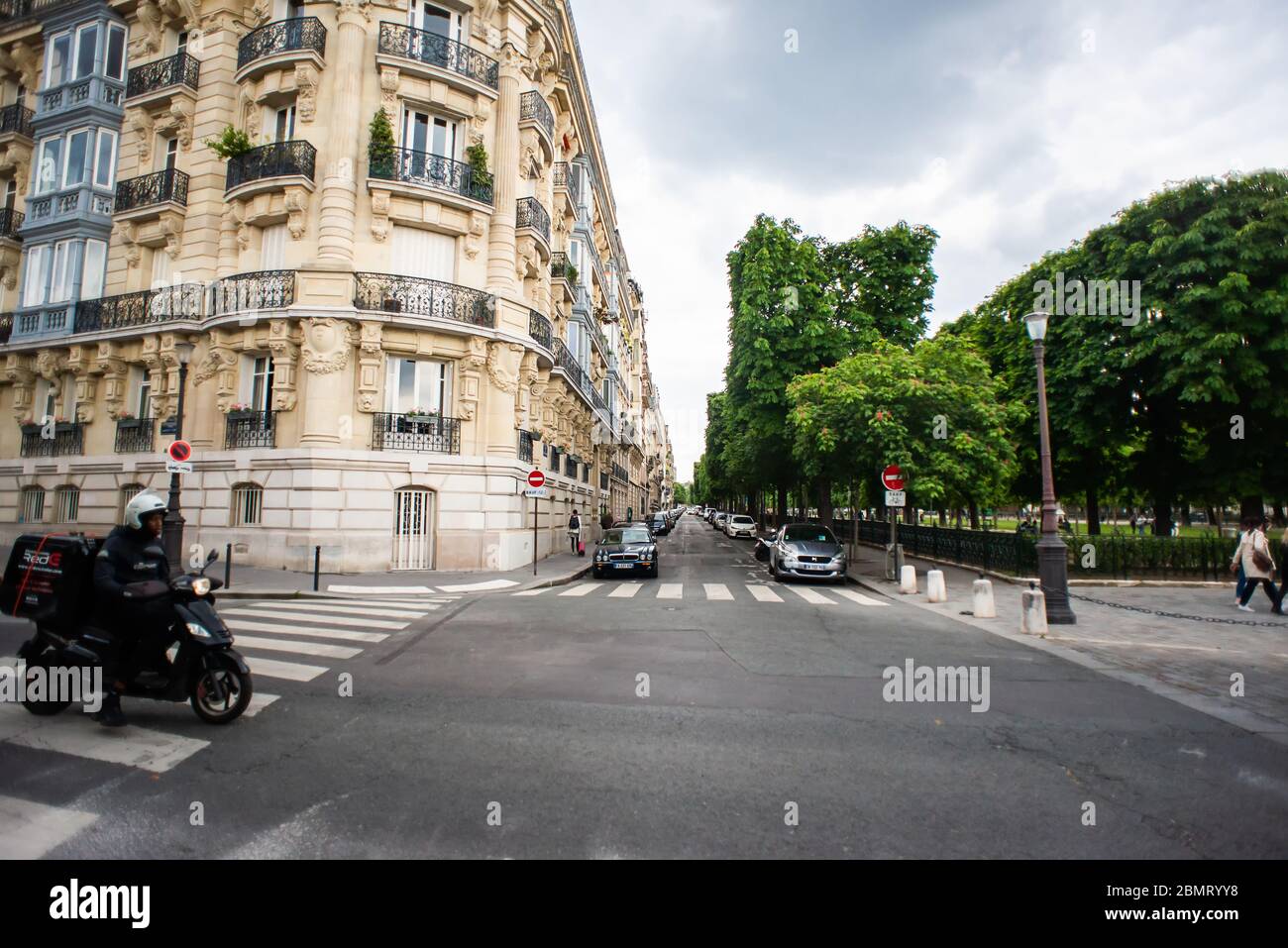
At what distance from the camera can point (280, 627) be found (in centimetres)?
922

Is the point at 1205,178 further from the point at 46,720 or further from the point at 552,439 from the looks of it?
the point at 46,720

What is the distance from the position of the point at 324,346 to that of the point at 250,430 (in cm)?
351

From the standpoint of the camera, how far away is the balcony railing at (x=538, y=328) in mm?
21625

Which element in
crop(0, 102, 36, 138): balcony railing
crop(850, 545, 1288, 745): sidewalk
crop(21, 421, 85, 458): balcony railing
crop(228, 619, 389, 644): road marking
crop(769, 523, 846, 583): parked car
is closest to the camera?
crop(850, 545, 1288, 745): sidewalk

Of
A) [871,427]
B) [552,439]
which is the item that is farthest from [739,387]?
[871,427]

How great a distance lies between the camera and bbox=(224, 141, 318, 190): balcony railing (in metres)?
18.0

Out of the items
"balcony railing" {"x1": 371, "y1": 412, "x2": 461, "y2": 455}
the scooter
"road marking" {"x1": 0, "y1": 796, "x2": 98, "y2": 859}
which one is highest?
"balcony railing" {"x1": 371, "y1": 412, "x2": 461, "y2": 455}

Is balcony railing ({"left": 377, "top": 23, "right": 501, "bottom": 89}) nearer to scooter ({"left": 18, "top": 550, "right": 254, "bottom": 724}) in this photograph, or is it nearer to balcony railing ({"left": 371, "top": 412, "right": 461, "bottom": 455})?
balcony railing ({"left": 371, "top": 412, "right": 461, "bottom": 455})

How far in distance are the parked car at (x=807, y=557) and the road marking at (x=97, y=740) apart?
1474 cm

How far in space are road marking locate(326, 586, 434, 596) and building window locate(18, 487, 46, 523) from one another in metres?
15.3

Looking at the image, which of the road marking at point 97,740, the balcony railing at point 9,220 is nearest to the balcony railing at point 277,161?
the balcony railing at point 9,220

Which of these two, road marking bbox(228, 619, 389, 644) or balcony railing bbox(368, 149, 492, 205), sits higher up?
balcony railing bbox(368, 149, 492, 205)

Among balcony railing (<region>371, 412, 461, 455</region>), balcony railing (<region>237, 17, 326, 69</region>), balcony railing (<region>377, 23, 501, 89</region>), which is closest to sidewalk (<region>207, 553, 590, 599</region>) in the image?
balcony railing (<region>371, 412, 461, 455</region>)

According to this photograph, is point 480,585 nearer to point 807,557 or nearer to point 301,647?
point 301,647
